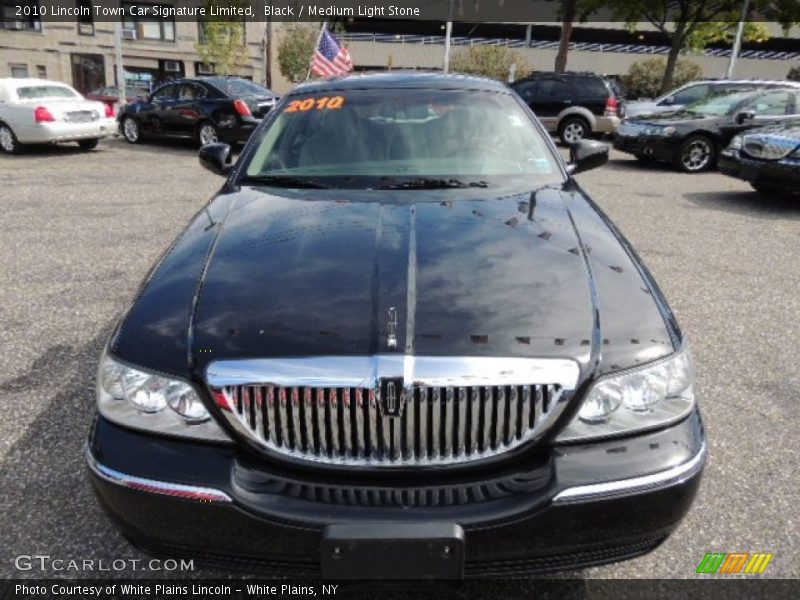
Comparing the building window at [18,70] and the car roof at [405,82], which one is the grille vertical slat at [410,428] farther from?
the building window at [18,70]

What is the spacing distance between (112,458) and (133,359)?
0.94 feet

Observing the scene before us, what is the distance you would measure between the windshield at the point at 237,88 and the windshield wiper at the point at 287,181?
1128 centimetres

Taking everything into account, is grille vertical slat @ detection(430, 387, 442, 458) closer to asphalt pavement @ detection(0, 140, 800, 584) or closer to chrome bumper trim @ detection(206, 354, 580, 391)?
chrome bumper trim @ detection(206, 354, 580, 391)

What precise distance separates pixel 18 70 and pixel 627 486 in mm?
43139

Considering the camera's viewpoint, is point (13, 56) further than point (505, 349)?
Yes

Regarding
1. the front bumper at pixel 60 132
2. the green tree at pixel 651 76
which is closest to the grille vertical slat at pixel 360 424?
the front bumper at pixel 60 132

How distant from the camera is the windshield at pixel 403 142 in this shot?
3.13m

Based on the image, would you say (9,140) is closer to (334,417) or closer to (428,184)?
(428,184)

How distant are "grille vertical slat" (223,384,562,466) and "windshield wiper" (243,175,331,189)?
1473 millimetres

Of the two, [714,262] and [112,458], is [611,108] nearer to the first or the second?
[714,262]

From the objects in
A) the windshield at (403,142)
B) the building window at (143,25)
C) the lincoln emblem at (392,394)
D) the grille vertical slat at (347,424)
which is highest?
the building window at (143,25)

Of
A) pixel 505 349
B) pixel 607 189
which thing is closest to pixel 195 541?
pixel 505 349

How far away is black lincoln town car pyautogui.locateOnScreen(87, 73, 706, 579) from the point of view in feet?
5.58

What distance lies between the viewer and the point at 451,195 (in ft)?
9.36
